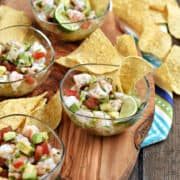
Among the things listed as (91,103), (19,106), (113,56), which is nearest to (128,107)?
(91,103)

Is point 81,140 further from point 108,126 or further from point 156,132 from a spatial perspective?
point 156,132

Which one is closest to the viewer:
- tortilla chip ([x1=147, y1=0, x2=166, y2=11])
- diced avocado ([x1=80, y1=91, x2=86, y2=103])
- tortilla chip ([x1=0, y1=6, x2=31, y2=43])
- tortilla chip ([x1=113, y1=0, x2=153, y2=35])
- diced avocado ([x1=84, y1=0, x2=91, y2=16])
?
diced avocado ([x1=80, y1=91, x2=86, y2=103])

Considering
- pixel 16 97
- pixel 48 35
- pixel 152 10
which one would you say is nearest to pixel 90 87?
pixel 16 97

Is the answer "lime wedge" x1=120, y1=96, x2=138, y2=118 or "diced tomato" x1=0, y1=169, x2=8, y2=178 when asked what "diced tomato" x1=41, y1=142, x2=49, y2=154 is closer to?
"diced tomato" x1=0, y1=169, x2=8, y2=178

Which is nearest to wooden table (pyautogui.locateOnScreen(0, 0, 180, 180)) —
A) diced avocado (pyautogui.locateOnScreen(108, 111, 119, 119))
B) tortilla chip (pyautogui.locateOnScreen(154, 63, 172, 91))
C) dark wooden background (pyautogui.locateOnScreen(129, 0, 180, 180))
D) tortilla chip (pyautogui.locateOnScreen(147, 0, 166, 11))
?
dark wooden background (pyautogui.locateOnScreen(129, 0, 180, 180))

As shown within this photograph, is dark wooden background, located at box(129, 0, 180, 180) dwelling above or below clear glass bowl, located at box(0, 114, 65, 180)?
below
